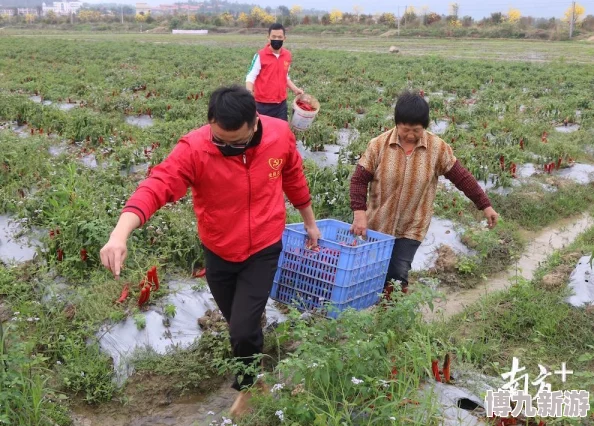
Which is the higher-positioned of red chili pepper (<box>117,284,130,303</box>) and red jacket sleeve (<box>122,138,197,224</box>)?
red jacket sleeve (<box>122,138,197,224</box>)

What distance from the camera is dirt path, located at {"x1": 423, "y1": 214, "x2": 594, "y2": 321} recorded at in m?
4.68

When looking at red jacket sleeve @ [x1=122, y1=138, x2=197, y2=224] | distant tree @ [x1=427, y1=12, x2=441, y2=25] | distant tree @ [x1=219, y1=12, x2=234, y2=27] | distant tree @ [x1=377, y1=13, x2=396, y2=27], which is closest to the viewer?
red jacket sleeve @ [x1=122, y1=138, x2=197, y2=224]

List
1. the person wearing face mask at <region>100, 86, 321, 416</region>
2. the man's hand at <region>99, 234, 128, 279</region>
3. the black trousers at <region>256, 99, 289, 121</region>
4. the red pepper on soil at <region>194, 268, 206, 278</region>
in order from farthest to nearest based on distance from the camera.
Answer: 1. the black trousers at <region>256, 99, 289, 121</region>
2. the red pepper on soil at <region>194, 268, 206, 278</region>
3. the person wearing face mask at <region>100, 86, 321, 416</region>
4. the man's hand at <region>99, 234, 128, 279</region>

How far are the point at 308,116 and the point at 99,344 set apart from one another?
4316 millimetres

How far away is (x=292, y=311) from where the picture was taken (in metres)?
3.24

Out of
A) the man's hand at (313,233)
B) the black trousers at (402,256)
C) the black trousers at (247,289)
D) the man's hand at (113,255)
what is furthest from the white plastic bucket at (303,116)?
the man's hand at (113,255)

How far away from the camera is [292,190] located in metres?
3.38

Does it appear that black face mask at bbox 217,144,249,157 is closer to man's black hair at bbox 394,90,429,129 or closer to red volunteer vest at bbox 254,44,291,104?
man's black hair at bbox 394,90,429,129

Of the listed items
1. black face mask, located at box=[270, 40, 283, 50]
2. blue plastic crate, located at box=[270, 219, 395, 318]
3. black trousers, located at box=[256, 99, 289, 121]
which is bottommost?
blue plastic crate, located at box=[270, 219, 395, 318]

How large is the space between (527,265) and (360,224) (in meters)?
2.29

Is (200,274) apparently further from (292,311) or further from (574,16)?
(574,16)

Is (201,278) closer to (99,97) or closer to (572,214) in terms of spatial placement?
(572,214)

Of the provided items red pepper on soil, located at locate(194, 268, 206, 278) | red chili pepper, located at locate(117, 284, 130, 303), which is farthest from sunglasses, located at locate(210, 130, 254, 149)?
red pepper on soil, located at locate(194, 268, 206, 278)

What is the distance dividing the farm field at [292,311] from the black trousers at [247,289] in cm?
15
